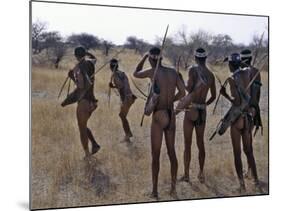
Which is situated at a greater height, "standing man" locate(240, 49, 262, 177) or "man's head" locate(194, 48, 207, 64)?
"man's head" locate(194, 48, 207, 64)

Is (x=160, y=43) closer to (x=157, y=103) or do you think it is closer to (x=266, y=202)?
(x=157, y=103)

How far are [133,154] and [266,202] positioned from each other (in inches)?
47.2

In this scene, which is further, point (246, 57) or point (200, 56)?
point (246, 57)

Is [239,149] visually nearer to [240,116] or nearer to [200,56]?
[240,116]

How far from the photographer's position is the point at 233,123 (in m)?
4.43

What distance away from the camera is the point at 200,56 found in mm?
4309

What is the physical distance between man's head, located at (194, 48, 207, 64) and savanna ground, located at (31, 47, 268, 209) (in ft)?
0.40

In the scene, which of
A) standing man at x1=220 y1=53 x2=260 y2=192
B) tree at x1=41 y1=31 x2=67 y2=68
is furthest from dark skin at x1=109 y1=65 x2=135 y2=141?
standing man at x1=220 y1=53 x2=260 y2=192

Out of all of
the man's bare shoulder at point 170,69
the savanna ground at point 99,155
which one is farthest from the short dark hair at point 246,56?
the man's bare shoulder at point 170,69

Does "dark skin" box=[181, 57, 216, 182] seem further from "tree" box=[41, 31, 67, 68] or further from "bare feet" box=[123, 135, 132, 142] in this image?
"tree" box=[41, 31, 67, 68]

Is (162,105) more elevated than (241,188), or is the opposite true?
Answer: (162,105)

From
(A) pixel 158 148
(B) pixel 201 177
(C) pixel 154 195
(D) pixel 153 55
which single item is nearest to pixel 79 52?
(D) pixel 153 55

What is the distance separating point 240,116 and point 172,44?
0.83 meters

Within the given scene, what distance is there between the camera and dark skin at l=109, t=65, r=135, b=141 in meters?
4.06
